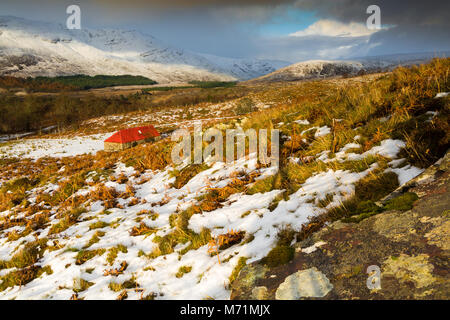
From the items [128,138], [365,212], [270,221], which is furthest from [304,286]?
[128,138]

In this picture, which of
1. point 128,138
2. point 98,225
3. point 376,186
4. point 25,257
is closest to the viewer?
point 376,186

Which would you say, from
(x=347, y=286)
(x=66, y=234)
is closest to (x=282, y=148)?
(x=347, y=286)

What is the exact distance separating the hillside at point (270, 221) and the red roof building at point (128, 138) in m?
15.1

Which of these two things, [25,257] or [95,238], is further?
[95,238]

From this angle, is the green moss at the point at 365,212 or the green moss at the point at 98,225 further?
the green moss at the point at 98,225

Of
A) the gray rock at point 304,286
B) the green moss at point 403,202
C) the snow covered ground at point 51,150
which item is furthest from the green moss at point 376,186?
the snow covered ground at point 51,150

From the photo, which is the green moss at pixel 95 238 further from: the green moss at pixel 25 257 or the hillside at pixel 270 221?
the green moss at pixel 25 257

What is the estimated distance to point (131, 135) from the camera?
25.5 metres

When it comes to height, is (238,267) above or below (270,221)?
below

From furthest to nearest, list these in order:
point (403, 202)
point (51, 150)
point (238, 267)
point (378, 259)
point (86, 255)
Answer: point (51, 150), point (86, 255), point (238, 267), point (403, 202), point (378, 259)

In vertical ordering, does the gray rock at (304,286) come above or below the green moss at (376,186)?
below

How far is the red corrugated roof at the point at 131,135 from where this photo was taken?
23.8 metres

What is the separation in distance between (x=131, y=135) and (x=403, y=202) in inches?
1049

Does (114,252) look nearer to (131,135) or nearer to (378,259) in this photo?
(378,259)
